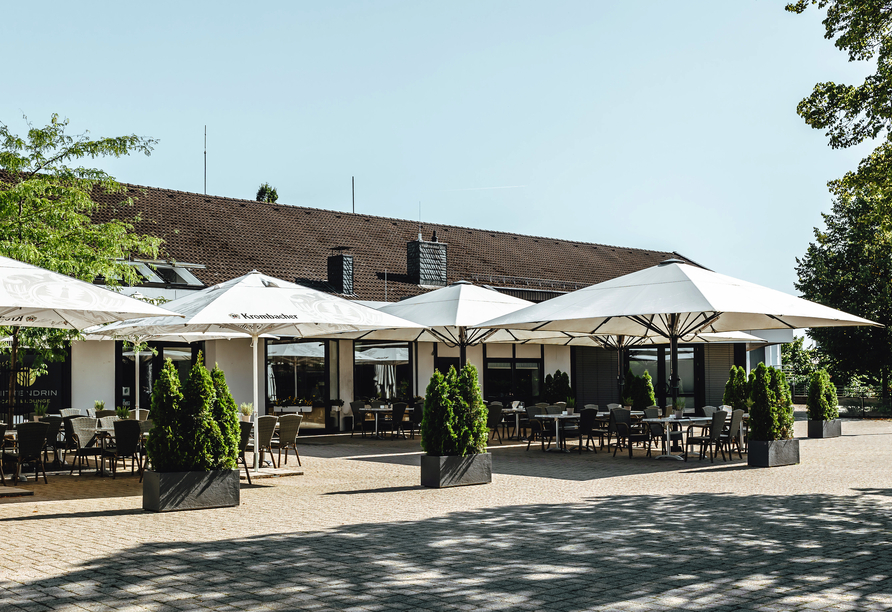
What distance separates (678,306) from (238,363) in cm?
1214

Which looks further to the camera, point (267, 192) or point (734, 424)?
point (267, 192)

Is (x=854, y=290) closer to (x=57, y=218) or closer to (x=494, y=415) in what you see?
(x=494, y=415)

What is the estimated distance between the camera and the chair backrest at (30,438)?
10.9m

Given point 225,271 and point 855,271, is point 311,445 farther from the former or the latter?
point 855,271

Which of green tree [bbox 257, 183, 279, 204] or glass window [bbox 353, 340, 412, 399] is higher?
green tree [bbox 257, 183, 279, 204]

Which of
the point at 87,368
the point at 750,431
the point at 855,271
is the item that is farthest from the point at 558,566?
the point at 855,271

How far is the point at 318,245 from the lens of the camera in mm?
25562

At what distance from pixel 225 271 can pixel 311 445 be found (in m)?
5.95

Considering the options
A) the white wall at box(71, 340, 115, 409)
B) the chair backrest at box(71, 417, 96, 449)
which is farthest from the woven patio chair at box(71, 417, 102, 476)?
the white wall at box(71, 340, 115, 409)

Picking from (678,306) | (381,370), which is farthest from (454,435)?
(381,370)

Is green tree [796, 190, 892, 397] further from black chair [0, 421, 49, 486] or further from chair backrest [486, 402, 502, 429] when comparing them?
black chair [0, 421, 49, 486]

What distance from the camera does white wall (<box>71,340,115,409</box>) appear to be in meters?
19.0

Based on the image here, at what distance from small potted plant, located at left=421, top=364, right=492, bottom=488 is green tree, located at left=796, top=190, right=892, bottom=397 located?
25.0m

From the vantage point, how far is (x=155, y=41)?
11867 mm
